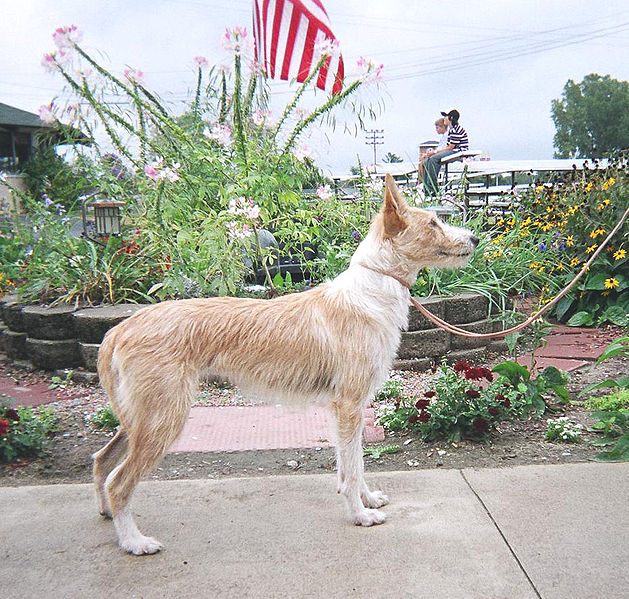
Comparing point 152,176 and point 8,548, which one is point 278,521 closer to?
point 8,548

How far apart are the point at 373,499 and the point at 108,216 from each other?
15.5ft

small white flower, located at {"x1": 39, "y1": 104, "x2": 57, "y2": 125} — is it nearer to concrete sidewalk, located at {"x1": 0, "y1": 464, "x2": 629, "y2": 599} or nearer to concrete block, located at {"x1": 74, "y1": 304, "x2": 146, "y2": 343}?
concrete block, located at {"x1": 74, "y1": 304, "x2": 146, "y2": 343}

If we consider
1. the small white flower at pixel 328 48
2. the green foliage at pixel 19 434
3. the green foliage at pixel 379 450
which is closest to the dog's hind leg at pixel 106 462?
the green foliage at pixel 19 434

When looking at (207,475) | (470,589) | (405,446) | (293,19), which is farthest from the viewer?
(293,19)

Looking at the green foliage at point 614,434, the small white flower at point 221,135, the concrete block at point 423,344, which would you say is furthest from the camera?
the small white flower at point 221,135

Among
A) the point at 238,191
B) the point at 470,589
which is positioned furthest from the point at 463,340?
the point at 470,589

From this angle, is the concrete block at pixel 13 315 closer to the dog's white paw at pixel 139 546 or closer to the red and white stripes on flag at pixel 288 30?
the dog's white paw at pixel 139 546

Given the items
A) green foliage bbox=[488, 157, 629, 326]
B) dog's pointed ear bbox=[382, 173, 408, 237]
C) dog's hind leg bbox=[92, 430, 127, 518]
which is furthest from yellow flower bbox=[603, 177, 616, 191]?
dog's hind leg bbox=[92, 430, 127, 518]

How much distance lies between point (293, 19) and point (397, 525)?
8.32 m

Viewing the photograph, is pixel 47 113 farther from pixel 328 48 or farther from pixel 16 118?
pixel 16 118

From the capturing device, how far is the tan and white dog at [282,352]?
10.3 feet

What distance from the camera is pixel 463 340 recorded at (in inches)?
246

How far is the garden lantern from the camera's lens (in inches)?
273

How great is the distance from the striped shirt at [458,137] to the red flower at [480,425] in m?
7.55
